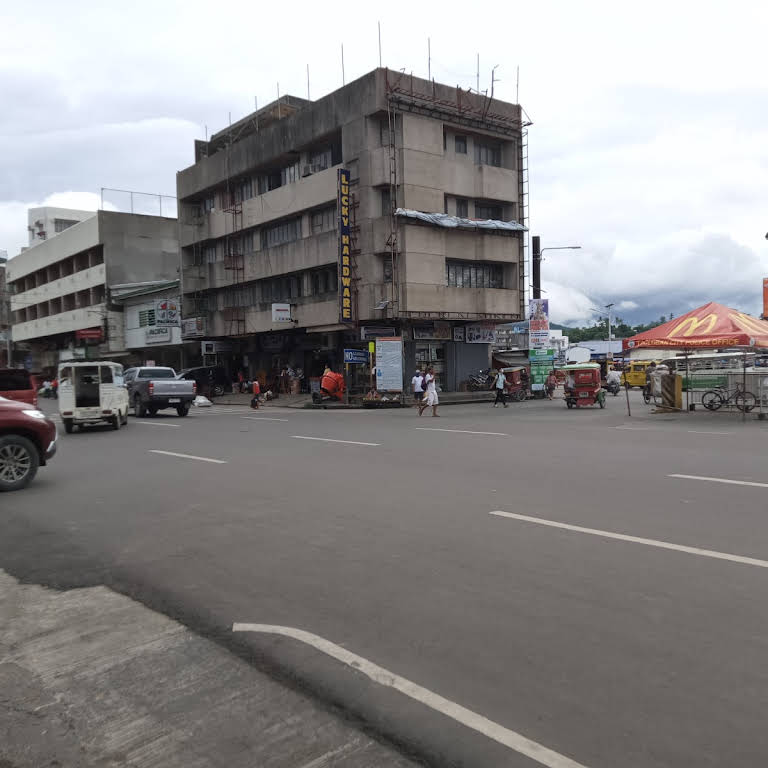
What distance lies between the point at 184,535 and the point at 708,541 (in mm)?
4603

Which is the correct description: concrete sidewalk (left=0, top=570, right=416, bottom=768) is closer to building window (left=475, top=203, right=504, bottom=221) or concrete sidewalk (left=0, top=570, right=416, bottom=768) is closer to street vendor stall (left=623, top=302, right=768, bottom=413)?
street vendor stall (left=623, top=302, right=768, bottom=413)

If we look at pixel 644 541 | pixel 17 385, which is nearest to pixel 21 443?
pixel 644 541

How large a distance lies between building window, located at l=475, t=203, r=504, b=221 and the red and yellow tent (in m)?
16.8

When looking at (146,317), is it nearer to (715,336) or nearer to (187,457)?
(715,336)

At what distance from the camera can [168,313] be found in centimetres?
4909

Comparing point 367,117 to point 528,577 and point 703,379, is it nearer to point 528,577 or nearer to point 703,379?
point 703,379

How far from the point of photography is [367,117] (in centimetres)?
3250

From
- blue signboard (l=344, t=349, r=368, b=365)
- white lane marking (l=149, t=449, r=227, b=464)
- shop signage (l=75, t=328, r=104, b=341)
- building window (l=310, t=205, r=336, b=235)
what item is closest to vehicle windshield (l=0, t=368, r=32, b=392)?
white lane marking (l=149, t=449, r=227, b=464)

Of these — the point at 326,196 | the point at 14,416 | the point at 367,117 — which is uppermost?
the point at 367,117

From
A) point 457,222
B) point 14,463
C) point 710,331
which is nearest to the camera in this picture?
point 14,463

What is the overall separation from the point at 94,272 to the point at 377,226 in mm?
34825

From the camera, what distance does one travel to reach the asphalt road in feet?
9.72

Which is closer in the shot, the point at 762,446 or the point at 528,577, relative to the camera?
the point at 528,577

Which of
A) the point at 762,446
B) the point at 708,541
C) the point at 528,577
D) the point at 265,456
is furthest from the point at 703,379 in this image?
the point at 528,577
